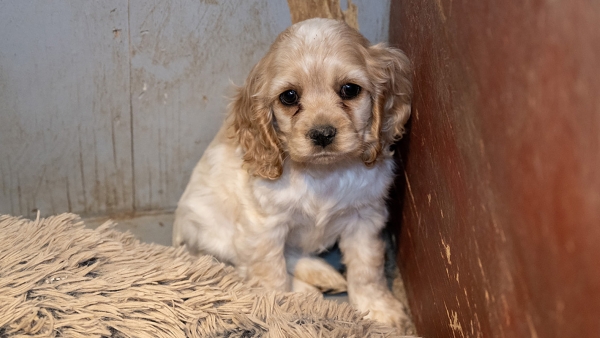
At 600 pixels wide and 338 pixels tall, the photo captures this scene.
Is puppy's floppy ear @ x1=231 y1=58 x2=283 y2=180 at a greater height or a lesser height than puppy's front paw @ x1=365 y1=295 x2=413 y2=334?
greater

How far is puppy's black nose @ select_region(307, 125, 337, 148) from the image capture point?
6.75 ft

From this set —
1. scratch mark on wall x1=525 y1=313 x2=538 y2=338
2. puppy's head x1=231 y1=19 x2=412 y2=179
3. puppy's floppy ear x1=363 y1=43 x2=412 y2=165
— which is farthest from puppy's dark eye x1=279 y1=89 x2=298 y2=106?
scratch mark on wall x1=525 y1=313 x2=538 y2=338

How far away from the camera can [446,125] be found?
1998mm

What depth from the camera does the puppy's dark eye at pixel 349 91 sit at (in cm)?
218

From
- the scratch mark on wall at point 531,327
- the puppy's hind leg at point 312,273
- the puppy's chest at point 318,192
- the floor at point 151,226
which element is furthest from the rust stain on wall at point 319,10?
the scratch mark on wall at point 531,327

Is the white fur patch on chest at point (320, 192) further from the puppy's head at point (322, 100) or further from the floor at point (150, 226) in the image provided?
the floor at point (150, 226)

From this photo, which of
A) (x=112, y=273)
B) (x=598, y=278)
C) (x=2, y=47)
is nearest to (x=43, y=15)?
(x=2, y=47)

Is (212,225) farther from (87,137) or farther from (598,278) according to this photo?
(598,278)

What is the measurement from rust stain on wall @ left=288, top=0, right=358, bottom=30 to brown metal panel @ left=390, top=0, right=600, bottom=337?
0.37 meters

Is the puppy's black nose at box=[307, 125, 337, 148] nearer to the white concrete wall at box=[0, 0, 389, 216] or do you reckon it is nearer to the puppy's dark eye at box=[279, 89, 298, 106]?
the puppy's dark eye at box=[279, 89, 298, 106]

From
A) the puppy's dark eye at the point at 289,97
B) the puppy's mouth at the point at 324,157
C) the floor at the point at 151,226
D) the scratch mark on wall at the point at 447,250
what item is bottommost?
the floor at the point at 151,226

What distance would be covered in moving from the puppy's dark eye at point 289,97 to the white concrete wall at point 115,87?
0.67 m

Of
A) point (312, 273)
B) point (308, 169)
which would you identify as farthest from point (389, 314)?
point (308, 169)

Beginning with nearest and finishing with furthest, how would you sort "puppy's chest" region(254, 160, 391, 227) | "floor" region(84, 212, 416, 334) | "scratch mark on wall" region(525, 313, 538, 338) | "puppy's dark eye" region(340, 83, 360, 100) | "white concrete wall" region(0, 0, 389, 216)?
"scratch mark on wall" region(525, 313, 538, 338) → "puppy's dark eye" region(340, 83, 360, 100) → "puppy's chest" region(254, 160, 391, 227) → "white concrete wall" region(0, 0, 389, 216) → "floor" region(84, 212, 416, 334)
